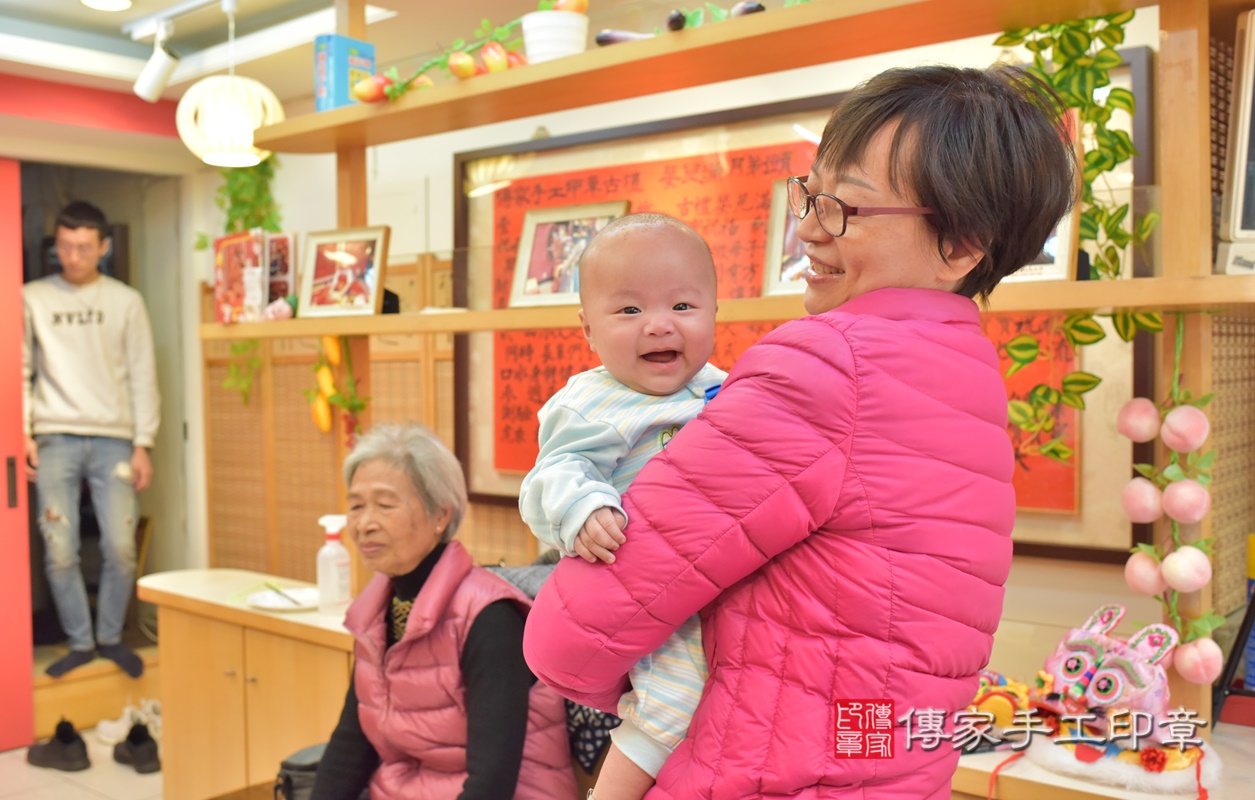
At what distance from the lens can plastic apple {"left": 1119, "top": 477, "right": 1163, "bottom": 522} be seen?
73.3 inches

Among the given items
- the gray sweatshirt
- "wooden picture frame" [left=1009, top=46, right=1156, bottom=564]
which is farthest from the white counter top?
"wooden picture frame" [left=1009, top=46, right=1156, bottom=564]

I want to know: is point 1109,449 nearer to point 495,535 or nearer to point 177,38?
point 495,535

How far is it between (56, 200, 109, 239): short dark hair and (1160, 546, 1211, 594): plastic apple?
4.81 meters

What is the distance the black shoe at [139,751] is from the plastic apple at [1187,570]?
161 inches

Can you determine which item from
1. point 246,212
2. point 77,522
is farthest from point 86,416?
point 246,212

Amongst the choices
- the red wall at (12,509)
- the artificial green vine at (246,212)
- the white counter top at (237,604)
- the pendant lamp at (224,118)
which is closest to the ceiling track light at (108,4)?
the pendant lamp at (224,118)

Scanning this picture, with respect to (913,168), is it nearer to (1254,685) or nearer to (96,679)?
(1254,685)

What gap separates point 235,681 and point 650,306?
2.56m

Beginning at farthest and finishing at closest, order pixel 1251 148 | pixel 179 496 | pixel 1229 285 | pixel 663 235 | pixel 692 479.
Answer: pixel 179 496 → pixel 1251 148 → pixel 1229 285 → pixel 663 235 → pixel 692 479

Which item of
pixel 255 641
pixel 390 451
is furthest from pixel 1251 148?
pixel 255 641

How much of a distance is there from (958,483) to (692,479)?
0.22 metres

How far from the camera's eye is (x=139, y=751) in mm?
4520

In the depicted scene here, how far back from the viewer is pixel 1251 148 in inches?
72.0

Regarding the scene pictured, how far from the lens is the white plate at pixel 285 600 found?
123 inches
